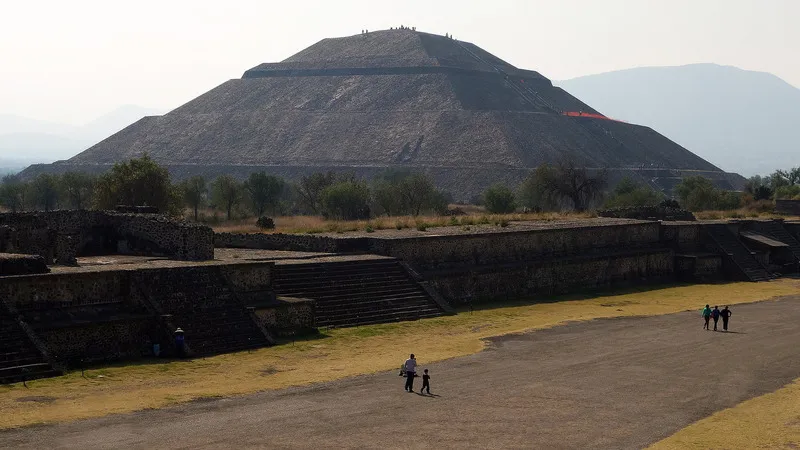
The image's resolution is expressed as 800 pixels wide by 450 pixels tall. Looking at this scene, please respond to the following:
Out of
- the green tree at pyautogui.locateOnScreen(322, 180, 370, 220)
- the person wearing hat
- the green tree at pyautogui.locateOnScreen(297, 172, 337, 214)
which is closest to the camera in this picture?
the person wearing hat

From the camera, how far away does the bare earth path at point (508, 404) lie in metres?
21.6

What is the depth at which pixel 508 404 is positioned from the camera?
25.2m

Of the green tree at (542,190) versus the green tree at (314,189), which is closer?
the green tree at (542,190)

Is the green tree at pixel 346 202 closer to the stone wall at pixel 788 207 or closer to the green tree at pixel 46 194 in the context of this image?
the stone wall at pixel 788 207

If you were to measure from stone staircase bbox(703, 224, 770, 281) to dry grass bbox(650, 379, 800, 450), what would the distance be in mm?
31576

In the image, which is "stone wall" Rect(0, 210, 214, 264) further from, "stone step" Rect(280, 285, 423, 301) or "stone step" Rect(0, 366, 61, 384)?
"stone step" Rect(0, 366, 61, 384)

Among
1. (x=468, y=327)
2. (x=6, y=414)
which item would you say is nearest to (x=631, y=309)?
(x=468, y=327)

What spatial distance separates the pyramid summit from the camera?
460 feet

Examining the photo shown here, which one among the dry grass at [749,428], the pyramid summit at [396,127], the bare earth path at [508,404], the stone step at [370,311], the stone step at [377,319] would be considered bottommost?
the dry grass at [749,428]

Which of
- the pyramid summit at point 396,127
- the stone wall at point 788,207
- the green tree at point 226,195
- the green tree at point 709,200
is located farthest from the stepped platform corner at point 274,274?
the pyramid summit at point 396,127

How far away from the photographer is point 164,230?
3884 centimetres

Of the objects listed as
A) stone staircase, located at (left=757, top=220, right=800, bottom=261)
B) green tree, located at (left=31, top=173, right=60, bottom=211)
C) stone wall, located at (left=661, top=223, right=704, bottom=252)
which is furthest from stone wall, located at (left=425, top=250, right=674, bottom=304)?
green tree, located at (left=31, top=173, right=60, bottom=211)

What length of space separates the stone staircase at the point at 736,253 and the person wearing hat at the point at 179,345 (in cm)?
3548

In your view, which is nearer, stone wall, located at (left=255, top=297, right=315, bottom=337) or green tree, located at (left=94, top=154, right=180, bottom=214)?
stone wall, located at (left=255, top=297, right=315, bottom=337)
